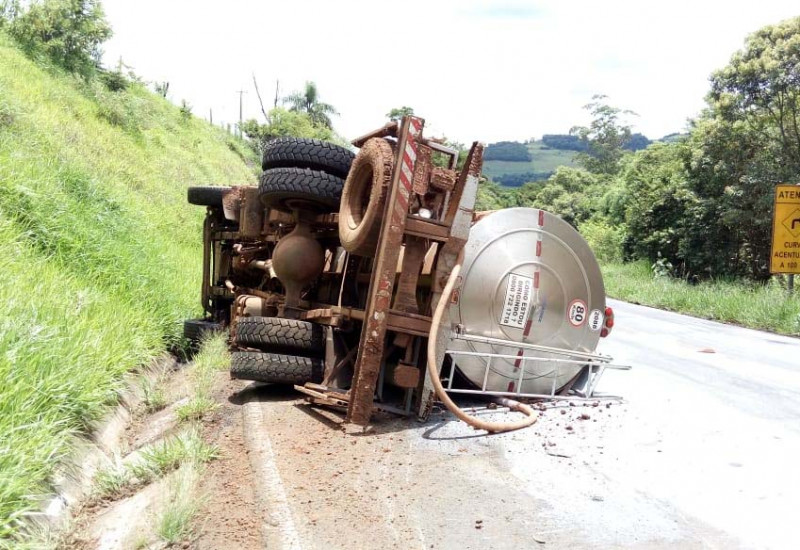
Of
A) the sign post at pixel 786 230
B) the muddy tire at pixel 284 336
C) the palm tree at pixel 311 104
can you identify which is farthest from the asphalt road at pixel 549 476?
the palm tree at pixel 311 104

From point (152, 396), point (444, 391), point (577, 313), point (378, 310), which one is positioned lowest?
point (152, 396)

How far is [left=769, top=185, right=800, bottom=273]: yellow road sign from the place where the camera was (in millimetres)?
13500

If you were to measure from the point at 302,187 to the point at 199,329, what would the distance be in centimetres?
321

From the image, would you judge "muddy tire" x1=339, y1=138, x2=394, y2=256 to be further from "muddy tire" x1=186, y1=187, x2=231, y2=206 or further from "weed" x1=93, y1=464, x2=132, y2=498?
"muddy tire" x1=186, y1=187, x2=231, y2=206

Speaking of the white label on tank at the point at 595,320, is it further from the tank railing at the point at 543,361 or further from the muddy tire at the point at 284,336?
the muddy tire at the point at 284,336

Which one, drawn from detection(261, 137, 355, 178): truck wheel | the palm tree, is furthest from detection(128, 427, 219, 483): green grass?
the palm tree

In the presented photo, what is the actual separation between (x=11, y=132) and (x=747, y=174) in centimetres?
1792

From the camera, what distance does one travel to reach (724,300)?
1507cm

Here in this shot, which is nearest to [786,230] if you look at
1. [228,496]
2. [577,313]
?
[577,313]

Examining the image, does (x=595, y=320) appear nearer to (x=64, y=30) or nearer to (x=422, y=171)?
(x=422, y=171)

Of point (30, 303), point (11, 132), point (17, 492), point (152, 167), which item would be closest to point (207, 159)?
point (152, 167)

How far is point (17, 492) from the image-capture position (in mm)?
3066

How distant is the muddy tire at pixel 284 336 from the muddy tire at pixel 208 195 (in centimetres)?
336

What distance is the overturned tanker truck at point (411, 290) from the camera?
4516mm
